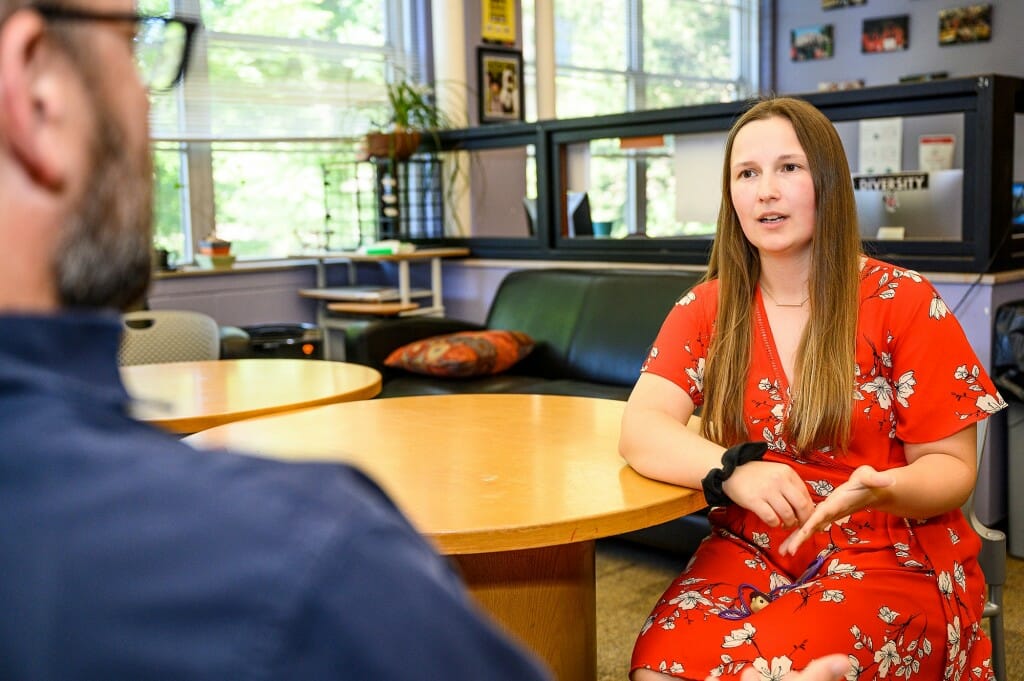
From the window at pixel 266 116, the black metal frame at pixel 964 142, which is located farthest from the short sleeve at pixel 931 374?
the window at pixel 266 116

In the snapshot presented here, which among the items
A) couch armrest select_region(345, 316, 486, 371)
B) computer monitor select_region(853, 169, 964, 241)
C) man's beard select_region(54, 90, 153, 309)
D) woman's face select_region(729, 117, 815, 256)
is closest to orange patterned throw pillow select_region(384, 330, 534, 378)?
couch armrest select_region(345, 316, 486, 371)

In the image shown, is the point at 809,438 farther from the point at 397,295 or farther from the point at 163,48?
the point at 397,295

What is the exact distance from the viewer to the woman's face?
1.67 metres

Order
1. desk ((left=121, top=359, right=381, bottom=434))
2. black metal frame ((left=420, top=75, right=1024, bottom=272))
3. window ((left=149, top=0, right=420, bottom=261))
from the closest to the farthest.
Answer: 1. desk ((left=121, top=359, right=381, bottom=434))
2. black metal frame ((left=420, top=75, right=1024, bottom=272))
3. window ((left=149, top=0, right=420, bottom=261))

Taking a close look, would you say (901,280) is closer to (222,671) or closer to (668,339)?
(668,339)

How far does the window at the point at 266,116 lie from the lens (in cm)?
520

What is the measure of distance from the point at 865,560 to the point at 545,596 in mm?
468

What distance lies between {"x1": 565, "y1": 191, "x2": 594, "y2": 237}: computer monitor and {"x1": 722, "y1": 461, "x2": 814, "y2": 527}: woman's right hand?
305cm

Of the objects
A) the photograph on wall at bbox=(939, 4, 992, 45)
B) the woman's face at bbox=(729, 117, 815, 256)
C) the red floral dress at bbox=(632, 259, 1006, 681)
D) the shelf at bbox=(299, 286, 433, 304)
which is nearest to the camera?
the red floral dress at bbox=(632, 259, 1006, 681)

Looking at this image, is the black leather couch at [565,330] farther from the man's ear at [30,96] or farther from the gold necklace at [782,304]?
the man's ear at [30,96]

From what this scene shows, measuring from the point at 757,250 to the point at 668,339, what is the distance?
0.69 ft

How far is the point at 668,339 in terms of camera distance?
1757mm

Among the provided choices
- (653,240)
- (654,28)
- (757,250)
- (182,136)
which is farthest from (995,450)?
(654,28)

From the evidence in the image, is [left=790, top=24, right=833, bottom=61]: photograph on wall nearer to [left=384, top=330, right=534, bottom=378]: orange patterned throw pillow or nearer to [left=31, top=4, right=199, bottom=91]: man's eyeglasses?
[left=384, top=330, right=534, bottom=378]: orange patterned throw pillow
